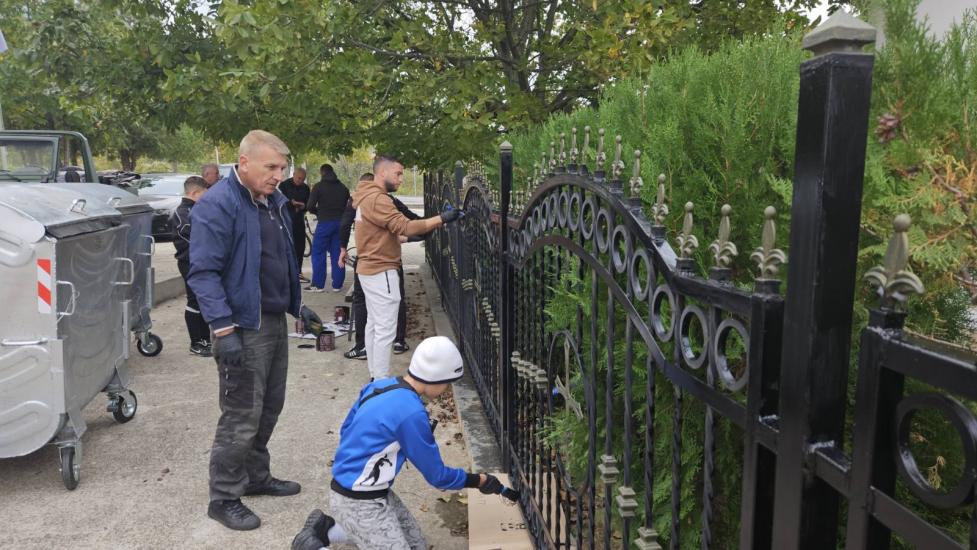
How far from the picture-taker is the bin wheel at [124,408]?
535cm

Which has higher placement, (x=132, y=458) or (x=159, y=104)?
(x=159, y=104)

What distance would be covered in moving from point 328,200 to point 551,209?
27.5ft

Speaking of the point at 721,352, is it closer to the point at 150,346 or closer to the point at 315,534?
the point at 315,534

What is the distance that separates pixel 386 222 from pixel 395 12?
3529 millimetres

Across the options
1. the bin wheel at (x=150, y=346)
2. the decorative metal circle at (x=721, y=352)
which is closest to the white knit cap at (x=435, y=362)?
the decorative metal circle at (x=721, y=352)

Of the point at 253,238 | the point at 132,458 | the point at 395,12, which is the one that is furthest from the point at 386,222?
the point at 395,12

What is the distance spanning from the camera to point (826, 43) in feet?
3.46

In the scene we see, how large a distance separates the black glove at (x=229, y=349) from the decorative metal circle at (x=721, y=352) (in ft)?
9.63

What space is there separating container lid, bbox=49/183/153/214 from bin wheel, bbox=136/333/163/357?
146 cm

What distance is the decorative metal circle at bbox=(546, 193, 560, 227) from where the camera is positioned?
287 cm

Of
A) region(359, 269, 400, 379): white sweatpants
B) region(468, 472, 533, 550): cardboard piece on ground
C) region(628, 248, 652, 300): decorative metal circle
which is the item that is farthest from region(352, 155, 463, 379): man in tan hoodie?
region(628, 248, 652, 300): decorative metal circle

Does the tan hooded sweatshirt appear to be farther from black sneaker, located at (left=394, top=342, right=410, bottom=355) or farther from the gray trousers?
the gray trousers

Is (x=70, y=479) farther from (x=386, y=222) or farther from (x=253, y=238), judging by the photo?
(x=386, y=222)

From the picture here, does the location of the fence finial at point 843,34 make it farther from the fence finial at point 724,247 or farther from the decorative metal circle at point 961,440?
the decorative metal circle at point 961,440
